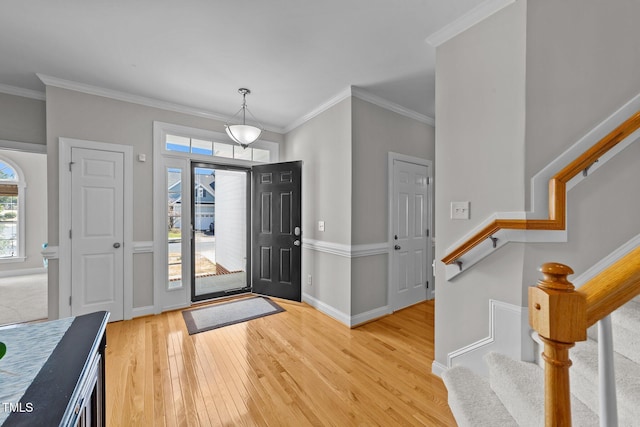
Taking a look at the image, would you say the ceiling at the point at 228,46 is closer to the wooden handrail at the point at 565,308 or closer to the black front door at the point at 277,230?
the black front door at the point at 277,230

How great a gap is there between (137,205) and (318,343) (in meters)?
2.68

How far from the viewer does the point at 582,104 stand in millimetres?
1547

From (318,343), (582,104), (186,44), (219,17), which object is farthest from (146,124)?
(582,104)

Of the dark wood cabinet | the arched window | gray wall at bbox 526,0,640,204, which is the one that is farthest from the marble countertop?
the arched window

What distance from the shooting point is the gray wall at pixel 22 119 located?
2.92m

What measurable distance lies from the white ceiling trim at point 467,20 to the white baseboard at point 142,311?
4106 millimetres

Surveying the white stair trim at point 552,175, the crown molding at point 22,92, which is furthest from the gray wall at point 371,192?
the crown molding at point 22,92

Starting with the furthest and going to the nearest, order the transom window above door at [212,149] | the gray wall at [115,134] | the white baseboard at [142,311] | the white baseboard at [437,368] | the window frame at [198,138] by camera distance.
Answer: the transom window above door at [212,149]
the window frame at [198,138]
the white baseboard at [142,311]
the gray wall at [115,134]
the white baseboard at [437,368]

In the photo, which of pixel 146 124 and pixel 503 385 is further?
pixel 146 124

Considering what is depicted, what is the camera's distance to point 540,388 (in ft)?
4.17

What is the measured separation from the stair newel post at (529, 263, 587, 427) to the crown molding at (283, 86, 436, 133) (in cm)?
283

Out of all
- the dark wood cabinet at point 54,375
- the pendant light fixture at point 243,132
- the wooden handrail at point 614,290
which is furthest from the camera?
the pendant light fixture at point 243,132

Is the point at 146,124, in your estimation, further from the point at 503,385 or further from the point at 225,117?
the point at 503,385

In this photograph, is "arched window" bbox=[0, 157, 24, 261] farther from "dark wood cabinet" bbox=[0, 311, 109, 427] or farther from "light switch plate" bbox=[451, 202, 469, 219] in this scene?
"light switch plate" bbox=[451, 202, 469, 219]
